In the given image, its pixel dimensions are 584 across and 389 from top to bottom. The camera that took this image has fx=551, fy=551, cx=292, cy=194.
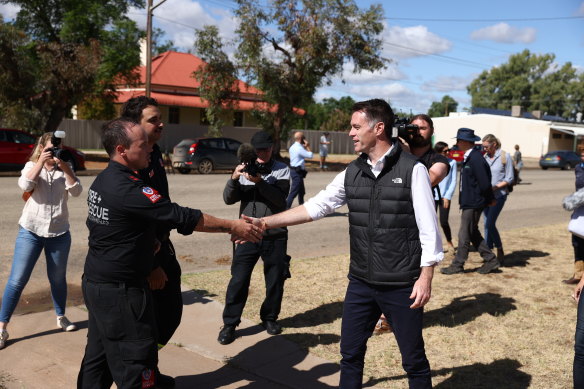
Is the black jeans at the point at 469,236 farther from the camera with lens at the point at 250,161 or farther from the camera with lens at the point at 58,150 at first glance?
the camera with lens at the point at 58,150

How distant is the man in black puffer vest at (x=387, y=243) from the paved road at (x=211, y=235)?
14.7ft

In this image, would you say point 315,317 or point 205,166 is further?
point 205,166

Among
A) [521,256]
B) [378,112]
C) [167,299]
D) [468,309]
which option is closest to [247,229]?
[167,299]

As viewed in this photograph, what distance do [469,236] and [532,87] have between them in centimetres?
10013

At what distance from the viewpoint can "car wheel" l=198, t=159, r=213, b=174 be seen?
75.3 feet

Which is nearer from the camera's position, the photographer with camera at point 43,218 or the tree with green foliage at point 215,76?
the photographer with camera at point 43,218

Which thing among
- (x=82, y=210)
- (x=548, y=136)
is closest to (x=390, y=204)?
(x=82, y=210)

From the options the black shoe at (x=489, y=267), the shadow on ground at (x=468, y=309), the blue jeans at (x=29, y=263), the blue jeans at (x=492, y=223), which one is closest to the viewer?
the blue jeans at (x=29, y=263)

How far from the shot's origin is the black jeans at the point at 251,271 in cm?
515

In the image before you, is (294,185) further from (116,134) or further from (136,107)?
(116,134)

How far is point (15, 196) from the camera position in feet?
45.1

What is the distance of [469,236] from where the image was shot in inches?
303

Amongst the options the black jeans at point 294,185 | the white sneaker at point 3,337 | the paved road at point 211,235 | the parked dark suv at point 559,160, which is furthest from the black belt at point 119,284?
the parked dark suv at point 559,160

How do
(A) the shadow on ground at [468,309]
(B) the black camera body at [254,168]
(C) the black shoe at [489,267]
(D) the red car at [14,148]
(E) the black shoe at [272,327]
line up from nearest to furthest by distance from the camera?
(B) the black camera body at [254,168] < (E) the black shoe at [272,327] < (A) the shadow on ground at [468,309] < (C) the black shoe at [489,267] < (D) the red car at [14,148]
